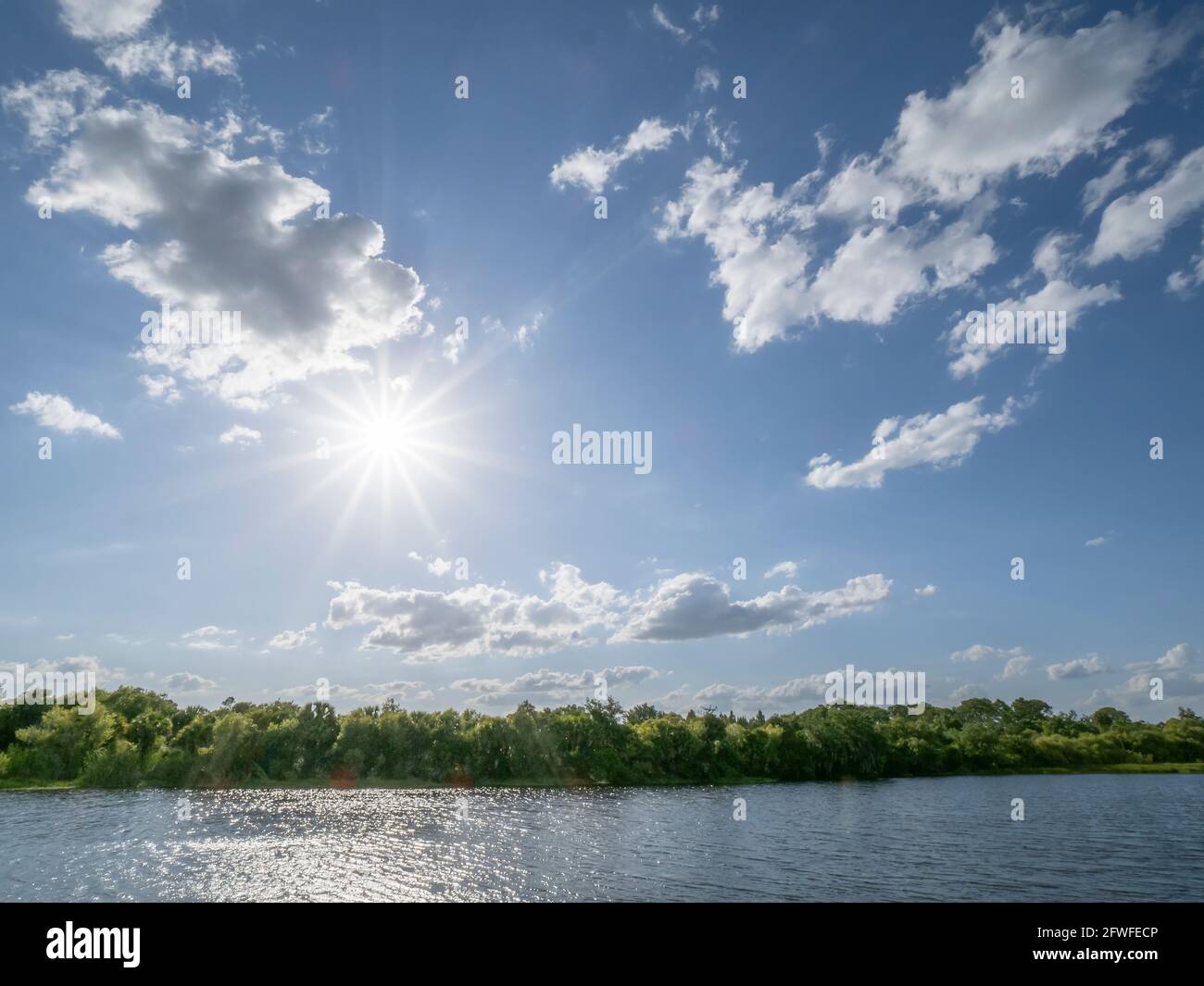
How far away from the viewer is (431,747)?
144 meters

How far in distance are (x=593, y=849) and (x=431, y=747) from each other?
3611 inches

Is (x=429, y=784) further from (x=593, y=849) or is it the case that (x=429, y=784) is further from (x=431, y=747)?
(x=593, y=849)

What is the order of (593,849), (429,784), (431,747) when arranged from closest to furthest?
(593,849)
(429,784)
(431,747)

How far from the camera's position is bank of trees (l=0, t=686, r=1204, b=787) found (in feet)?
426

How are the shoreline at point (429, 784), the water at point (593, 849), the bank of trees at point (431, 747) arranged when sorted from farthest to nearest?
the bank of trees at point (431, 747) < the shoreline at point (429, 784) < the water at point (593, 849)

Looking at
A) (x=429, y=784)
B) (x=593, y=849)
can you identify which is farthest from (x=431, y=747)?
(x=593, y=849)

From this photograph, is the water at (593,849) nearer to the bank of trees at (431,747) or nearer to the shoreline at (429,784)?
the shoreline at (429,784)

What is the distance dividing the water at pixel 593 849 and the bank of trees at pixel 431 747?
66.9ft

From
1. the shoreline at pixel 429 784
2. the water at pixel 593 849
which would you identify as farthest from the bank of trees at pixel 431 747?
the water at pixel 593 849

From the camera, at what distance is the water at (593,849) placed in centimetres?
4756

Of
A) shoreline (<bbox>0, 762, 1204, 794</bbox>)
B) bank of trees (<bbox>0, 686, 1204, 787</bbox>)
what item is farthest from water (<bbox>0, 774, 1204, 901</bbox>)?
bank of trees (<bbox>0, 686, 1204, 787</bbox>)
